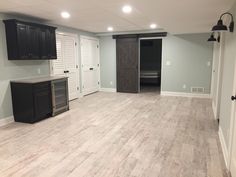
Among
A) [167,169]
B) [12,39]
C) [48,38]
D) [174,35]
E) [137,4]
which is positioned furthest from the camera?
[174,35]

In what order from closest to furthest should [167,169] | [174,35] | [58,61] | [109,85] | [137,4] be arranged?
[167,169] → [137,4] → [58,61] → [174,35] → [109,85]

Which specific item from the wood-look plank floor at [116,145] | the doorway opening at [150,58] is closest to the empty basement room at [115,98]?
the wood-look plank floor at [116,145]

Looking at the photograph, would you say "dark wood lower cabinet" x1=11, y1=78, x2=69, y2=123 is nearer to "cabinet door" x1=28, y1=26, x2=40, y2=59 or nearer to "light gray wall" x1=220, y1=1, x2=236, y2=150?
"cabinet door" x1=28, y1=26, x2=40, y2=59

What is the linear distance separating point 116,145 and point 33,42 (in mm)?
3072

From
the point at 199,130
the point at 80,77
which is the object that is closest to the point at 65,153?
the point at 199,130

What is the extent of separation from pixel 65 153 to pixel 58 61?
11.6 ft

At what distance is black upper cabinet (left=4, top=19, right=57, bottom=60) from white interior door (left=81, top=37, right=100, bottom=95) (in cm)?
215

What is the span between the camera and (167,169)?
249 cm

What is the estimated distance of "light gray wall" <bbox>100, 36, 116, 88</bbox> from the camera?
25.7 ft

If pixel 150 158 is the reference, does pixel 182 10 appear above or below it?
above

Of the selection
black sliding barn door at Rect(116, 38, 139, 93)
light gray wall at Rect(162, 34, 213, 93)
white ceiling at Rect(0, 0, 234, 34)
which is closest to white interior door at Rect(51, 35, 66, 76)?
white ceiling at Rect(0, 0, 234, 34)

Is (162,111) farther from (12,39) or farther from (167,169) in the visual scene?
(12,39)

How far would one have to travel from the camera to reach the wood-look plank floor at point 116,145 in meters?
2.49

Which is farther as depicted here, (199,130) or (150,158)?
(199,130)
